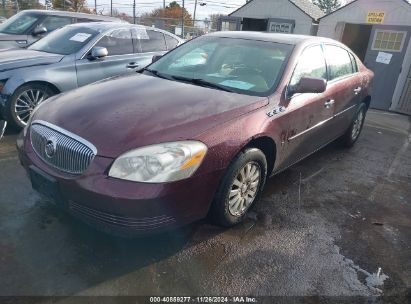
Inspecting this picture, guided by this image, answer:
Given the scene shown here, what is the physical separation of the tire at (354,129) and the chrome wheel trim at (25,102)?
4486mm

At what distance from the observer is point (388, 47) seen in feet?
30.8

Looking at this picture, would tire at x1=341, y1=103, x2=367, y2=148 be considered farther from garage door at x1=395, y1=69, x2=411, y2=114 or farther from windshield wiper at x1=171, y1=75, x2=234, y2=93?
garage door at x1=395, y1=69, x2=411, y2=114

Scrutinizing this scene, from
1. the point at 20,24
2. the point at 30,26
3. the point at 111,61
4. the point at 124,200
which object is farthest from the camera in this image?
the point at 20,24

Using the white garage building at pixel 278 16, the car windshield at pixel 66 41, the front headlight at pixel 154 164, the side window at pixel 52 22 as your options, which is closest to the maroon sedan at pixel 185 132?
the front headlight at pixel 154 164

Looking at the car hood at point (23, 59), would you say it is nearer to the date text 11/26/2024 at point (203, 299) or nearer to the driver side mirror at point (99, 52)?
the driver side mirror at point (99, 52)

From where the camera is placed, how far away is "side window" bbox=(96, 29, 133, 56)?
5582 millimetres

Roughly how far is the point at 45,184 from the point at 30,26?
6287 mm

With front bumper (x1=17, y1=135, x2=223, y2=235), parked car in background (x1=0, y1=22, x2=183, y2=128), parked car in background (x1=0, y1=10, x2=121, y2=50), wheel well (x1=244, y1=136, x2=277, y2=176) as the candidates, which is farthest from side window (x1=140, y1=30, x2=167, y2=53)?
front bumper (x1=17, y1=135, x2=223, y2=235)

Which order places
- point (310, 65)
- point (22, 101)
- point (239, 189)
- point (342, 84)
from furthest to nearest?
point (22, 101), point (342, 84), point (310, 65), point (239, 189)

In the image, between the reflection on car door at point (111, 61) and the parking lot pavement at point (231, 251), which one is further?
the reflection on car door at point (111, 61)

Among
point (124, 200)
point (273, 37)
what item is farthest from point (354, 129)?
point (124, 200)

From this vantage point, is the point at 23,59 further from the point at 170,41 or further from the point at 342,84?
the point at 342,84

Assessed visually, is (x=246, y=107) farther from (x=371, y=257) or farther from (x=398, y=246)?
(x=398, y=246)

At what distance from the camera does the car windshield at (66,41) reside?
539 cm
